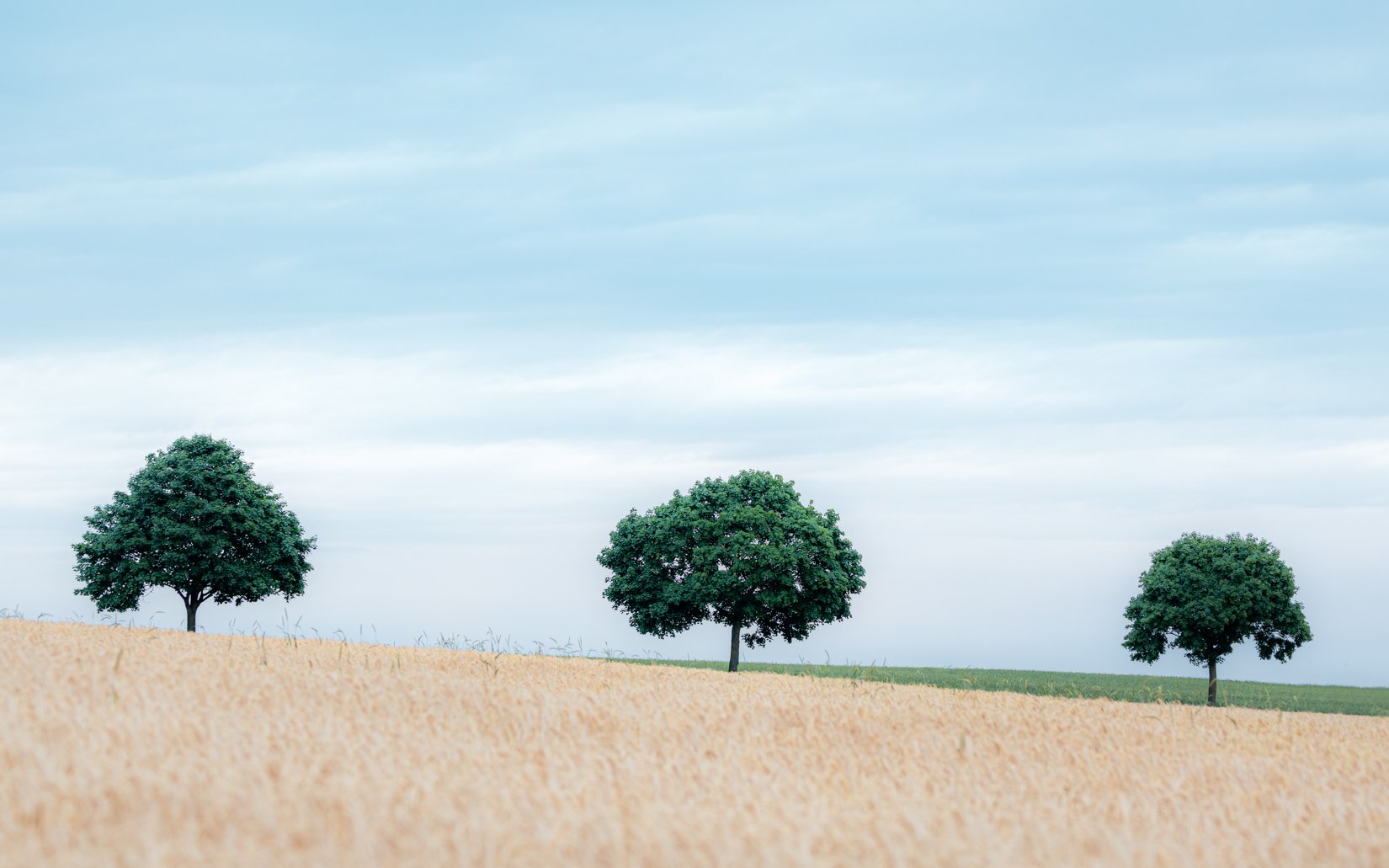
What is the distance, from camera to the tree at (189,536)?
43906mm

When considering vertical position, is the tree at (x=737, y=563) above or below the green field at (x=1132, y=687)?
above

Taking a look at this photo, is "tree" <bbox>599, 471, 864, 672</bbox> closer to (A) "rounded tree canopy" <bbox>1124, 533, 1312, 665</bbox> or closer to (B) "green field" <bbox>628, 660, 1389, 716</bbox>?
(B) "green field" <bbox>628, 660, 1389, 716</bbox>

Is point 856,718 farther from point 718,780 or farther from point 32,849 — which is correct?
point 32,849

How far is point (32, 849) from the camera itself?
7.33 m

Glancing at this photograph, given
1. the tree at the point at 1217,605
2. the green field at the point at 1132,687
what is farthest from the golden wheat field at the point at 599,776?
the tree at the point at 1217,605

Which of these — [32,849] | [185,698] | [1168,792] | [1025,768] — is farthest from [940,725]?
[32,849]

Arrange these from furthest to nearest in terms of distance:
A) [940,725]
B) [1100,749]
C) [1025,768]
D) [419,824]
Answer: [940,725], [1100,749], [1025,768], [419,824]

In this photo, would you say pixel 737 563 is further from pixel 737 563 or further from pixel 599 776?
pixel 599 776

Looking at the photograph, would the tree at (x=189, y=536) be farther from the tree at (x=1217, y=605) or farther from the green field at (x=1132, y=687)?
the tree at (x=1217, y=605)

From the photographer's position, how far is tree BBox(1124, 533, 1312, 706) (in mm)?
43750

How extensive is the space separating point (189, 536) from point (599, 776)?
3902 cm

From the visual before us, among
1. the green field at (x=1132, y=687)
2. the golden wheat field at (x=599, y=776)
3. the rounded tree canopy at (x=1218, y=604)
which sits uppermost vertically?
the rounded tree canopy at (x=1218, y=604)

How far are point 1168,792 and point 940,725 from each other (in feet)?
14.7

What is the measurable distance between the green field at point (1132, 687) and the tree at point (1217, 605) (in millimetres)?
2267
